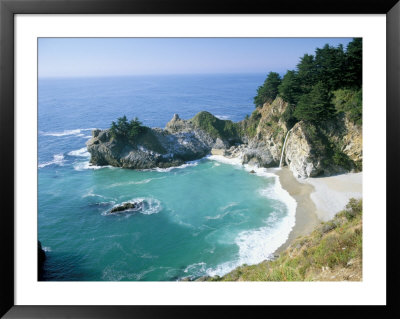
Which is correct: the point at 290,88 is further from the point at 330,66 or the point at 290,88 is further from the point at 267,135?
the point at 267,135

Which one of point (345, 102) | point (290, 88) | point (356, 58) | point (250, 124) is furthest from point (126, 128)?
point (356, 58)

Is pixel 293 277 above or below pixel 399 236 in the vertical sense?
below

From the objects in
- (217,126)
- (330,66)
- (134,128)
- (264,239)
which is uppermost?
(330,66)

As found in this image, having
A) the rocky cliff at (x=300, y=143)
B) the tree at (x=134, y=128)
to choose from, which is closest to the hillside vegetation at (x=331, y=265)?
the rocky cliff at (x=300, y=143)

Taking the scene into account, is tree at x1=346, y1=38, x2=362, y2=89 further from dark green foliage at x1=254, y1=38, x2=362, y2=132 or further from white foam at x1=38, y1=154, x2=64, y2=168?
white foam at x1=38, y1=154, x2=64, y2=168

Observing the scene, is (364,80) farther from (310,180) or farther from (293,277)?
(310,180)

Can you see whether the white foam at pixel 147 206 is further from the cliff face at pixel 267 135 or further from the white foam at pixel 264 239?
the cliff face at pixel 267 135

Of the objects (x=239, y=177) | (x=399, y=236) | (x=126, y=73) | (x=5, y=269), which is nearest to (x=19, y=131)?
(x=5, y=269)
